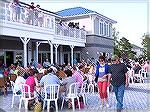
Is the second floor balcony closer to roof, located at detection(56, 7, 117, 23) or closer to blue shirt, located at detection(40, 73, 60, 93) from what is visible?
roof, located at detection(56, 7, 117, 23)

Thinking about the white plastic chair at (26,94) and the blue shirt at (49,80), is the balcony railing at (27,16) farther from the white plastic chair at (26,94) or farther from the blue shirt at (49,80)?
the blue shirt at (49,80)

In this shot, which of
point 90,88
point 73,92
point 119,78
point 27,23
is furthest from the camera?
point 27,23

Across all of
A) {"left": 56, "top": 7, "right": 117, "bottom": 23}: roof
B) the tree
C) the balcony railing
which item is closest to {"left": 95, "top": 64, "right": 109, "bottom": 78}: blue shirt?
the balcony railing

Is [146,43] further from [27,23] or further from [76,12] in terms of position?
[27,23]

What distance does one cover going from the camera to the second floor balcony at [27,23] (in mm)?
17453

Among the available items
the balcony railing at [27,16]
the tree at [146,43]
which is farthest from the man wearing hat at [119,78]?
the tree at [146,43]

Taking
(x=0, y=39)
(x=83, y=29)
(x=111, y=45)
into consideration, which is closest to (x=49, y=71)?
(x=0, y=39)

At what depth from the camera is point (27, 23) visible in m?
19.7

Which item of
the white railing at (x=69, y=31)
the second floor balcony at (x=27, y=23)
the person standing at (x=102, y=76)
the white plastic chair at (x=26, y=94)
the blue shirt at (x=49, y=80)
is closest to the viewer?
the blue shirt at (x=49, y=80)

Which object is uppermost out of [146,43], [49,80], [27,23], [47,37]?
[146,43]

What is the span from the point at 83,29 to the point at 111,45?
8.90m

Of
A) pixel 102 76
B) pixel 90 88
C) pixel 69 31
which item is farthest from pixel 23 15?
pixel 102 76

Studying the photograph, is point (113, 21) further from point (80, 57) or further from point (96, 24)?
point (80, 57)

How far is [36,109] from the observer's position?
848 centimetres
